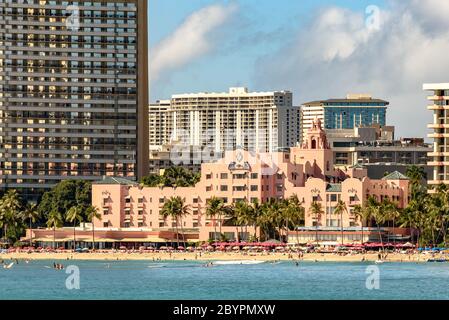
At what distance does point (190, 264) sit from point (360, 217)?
31630 mm

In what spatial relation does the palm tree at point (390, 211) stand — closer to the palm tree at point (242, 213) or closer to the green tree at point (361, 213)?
the green tree at point (361, 213)

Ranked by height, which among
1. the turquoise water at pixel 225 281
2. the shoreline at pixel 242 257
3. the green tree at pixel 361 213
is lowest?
the turquoise water at pixel 225 281

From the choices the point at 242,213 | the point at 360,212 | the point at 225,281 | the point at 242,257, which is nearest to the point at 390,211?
the point at 360,212

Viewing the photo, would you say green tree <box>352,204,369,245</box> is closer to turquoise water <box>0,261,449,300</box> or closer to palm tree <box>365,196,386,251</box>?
palm tree <box>365,196,386,251</box>

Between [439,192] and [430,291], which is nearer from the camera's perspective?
[430,291]

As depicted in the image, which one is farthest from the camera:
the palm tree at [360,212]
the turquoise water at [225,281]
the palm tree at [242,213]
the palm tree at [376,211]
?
the palm tree at [360,212]

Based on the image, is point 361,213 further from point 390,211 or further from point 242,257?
point 242,257

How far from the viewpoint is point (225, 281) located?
149750 millimetres

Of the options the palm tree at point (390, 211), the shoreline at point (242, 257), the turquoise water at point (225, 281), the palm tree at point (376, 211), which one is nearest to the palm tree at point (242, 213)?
the shoreline at point (242, 257)

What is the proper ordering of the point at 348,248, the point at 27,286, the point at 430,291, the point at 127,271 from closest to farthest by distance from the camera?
1. the point at 430,291
2. the point at 27,286
3. the point at 127,271
4. the point at 348,248

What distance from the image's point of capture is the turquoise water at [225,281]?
129m

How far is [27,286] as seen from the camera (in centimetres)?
14400
